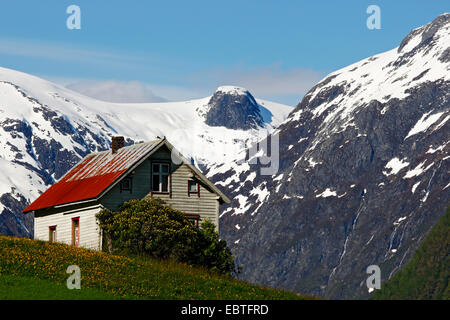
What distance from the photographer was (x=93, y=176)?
75.8 metres

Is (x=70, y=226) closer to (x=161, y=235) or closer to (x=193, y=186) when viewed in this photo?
(x=193, y=186)

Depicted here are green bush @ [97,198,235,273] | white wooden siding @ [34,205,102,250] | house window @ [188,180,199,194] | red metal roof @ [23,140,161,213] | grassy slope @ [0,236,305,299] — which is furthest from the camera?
house window @ [188,180,199,194]

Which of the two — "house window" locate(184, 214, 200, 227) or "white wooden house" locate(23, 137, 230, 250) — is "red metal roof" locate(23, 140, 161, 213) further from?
"house window" locate(184, 214, 200, 227)

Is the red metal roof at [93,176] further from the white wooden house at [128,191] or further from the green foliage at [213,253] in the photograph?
the green foliage at [213,253]

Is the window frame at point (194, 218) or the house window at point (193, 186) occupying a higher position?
the house window at point (193, 186)

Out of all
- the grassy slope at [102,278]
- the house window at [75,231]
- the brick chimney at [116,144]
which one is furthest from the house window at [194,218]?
the grassy slope at [102,278]

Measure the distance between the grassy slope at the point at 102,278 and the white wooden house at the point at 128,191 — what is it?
10.3 m

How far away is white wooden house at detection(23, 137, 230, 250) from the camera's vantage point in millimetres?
70625

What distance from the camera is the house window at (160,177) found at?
7294cm

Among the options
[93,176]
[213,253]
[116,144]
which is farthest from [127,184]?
[116,144]

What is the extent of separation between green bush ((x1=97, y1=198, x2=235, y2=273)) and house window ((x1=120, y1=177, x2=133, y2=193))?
1.53 m

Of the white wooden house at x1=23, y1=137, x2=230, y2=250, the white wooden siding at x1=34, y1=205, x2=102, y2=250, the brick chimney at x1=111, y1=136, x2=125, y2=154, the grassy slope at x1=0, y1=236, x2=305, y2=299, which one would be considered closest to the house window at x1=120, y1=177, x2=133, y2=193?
the white wooden house at x1=23, y1=137, x2=230, y2=250
